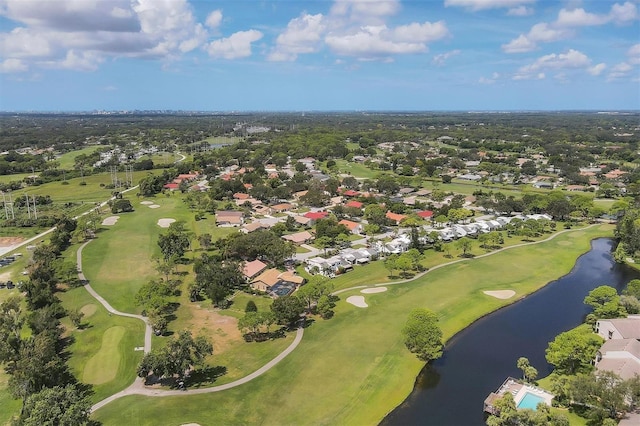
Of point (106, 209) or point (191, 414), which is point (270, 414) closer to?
point (191, 414)

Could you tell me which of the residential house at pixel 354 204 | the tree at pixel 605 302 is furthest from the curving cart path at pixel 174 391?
the residential house at pixel 354 204

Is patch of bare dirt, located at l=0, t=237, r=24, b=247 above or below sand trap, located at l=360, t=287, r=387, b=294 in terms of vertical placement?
above

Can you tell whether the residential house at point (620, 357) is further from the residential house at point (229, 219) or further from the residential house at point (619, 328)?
the residential house at point (229, 219)

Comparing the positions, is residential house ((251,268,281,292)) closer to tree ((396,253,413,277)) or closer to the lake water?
tree ((396,253,413,277))

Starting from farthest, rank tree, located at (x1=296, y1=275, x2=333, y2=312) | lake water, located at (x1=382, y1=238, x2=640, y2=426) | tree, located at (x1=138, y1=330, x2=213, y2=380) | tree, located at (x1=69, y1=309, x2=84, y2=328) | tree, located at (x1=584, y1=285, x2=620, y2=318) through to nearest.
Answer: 1. tree, located at (x1=296, y1=275, x2=333, y2=312)
2. tree, located at (x1=69, y1=309, x2=84, y2=328)
3. tree, located at (x1=584, y1=285, x2=620, y2=318)
4. tree, located at (x1=138, y1=330, x2=213, y2=380)
5. lake water, located at (x1=382, y1=238, x2=640, y2=426)

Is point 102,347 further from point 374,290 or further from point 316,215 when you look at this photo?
point 316,215

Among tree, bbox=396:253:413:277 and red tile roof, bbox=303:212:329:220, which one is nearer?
tree, bbox=396:253:413:277

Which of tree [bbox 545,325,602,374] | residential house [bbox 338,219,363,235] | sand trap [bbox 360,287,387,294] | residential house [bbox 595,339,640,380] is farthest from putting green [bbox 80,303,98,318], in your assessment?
residential house [bbox 595,339,640,380]
